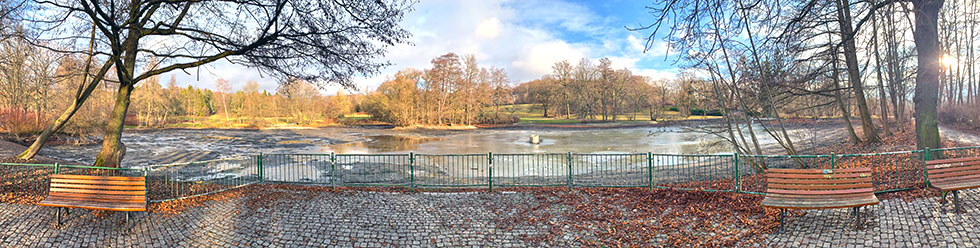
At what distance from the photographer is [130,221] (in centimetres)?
616

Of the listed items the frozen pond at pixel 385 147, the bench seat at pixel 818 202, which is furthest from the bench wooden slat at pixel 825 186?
the frozen pond at pixel 385 147

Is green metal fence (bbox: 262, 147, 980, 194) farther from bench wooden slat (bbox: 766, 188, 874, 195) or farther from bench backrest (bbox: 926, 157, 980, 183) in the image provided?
bench wooden slat (bbox: 766, 188, 874, 195)

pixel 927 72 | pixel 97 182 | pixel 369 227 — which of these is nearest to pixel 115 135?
pixel 97 182

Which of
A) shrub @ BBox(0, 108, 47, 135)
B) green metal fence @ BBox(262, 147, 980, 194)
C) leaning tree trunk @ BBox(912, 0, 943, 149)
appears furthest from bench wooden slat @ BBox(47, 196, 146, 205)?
shrub @ BBox(0, 108, 47, 135)

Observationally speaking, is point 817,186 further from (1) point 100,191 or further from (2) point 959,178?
(1) point 100,191

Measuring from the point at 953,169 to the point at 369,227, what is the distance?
8601 millimetres

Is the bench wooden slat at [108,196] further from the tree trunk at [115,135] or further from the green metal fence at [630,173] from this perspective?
the tree trunk at [115,135]

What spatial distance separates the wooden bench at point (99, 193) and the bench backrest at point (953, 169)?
1130 centimetres

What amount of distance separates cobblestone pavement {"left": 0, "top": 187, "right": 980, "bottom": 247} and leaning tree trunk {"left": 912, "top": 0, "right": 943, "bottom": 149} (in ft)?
9.81

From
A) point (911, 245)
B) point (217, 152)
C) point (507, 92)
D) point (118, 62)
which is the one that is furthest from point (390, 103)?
point (911, 245)

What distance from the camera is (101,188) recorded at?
247 inches

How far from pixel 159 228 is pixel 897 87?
81.3ft

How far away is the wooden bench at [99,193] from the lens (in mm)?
6062

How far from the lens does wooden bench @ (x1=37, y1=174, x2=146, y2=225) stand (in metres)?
6.06
